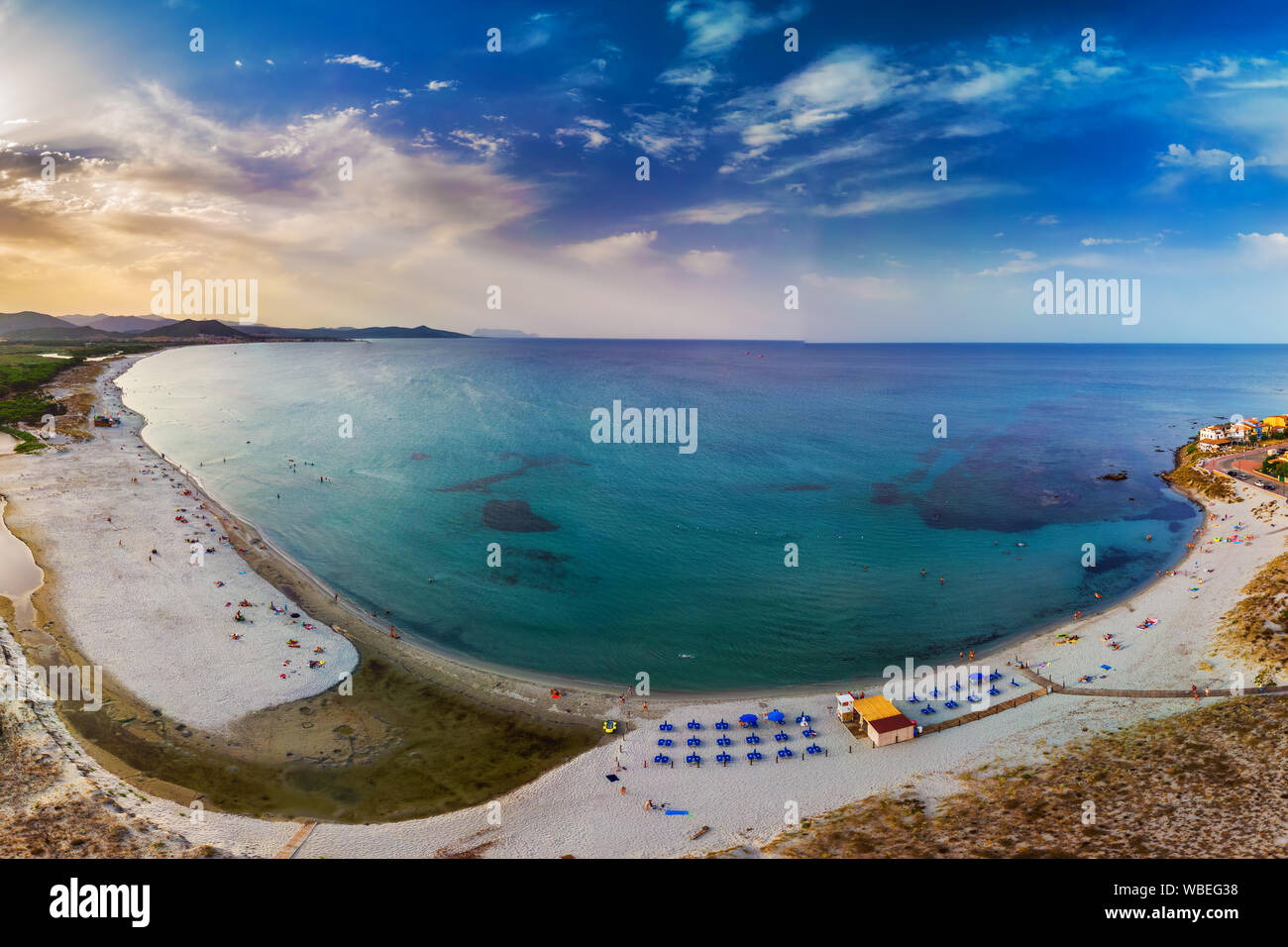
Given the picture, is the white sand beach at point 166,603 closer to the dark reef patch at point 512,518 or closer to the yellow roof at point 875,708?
the dark reef patch at point 512,518

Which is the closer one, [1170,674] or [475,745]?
[475,745]

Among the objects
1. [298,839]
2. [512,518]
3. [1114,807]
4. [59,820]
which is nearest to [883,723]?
[1114,807]

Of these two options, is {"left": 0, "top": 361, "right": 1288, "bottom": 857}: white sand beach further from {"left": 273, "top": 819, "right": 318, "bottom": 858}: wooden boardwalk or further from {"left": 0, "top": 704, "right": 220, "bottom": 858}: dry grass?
{"left": 0, "top": 704, "right": 220, "bottom": 858}: dry grass

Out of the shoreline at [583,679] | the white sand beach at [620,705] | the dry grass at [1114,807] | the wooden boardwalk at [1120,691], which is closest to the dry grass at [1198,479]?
the white sand beach at [620,705]

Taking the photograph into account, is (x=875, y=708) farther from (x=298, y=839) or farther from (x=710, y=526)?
(x=710, y=526)
